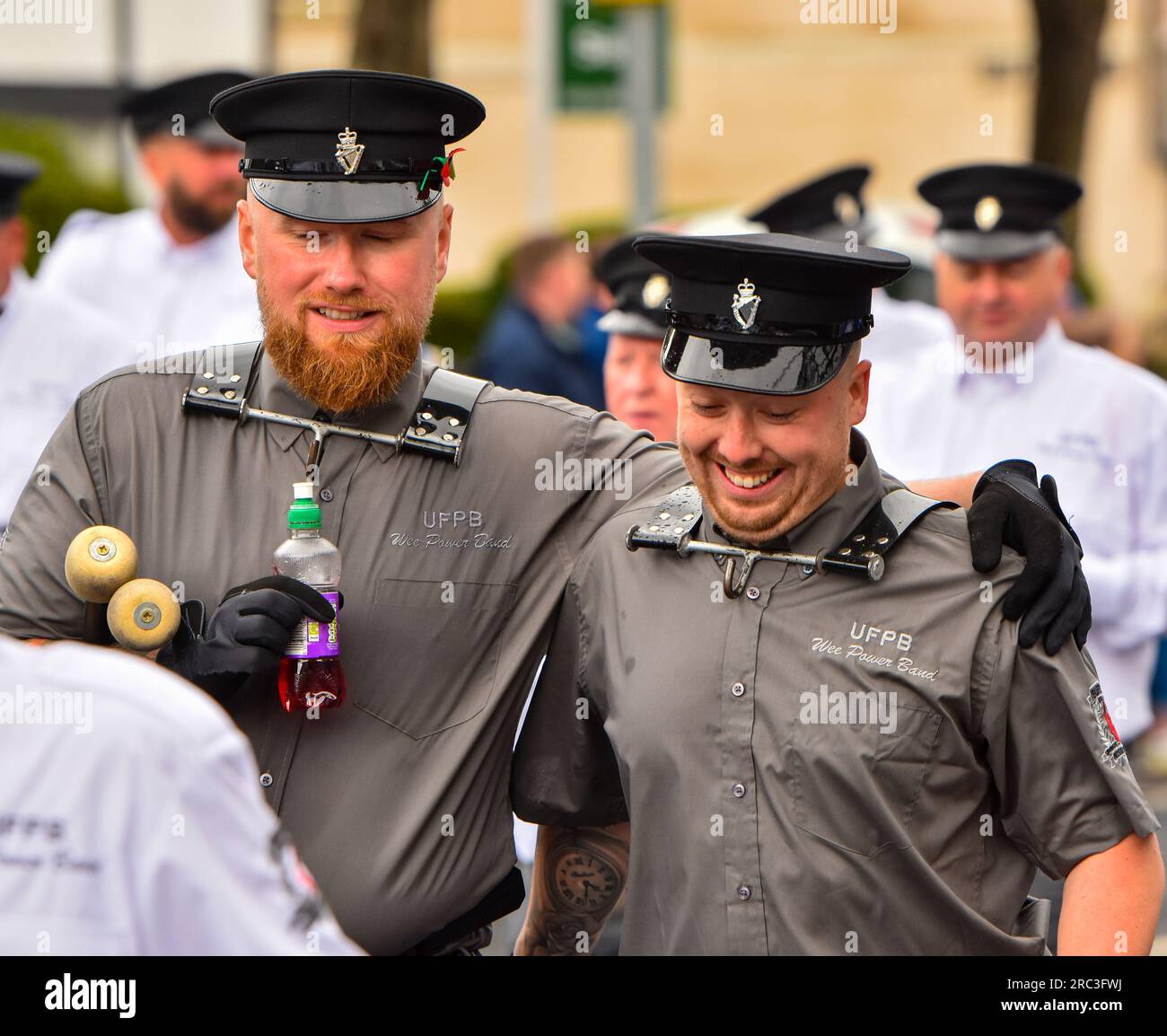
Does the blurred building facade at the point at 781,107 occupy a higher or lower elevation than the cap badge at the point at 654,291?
higher

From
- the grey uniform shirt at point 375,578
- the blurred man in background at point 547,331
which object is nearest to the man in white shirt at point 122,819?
the grey uniform shirt at point 375,578

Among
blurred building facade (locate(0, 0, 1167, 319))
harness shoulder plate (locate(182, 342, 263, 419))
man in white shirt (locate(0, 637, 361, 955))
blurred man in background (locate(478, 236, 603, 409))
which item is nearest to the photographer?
man in white shirt (locate(0, 637, 361, 955))

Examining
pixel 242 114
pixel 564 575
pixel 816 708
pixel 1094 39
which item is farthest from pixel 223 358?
pixel 1094 39

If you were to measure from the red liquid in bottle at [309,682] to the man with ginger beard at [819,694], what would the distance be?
498mm

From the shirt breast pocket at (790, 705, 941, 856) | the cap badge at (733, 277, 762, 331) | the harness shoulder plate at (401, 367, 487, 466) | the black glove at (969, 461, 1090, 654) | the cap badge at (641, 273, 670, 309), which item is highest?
the cap badge at (733, 277, 762, 331)

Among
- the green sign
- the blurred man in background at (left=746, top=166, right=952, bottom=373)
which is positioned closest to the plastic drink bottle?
the blurred man in background at (left=746, top=166, right=952, bottom=373)

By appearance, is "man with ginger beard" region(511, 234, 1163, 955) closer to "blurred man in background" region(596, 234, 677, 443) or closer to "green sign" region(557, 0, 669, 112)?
"blurred man in background" region(596, 234, 677, 443)

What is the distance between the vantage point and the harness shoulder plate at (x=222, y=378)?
11.7ft

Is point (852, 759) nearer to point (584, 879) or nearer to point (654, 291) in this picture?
point (584, 879)

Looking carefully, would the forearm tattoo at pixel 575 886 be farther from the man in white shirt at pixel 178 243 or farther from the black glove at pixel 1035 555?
the man in white shirt at pixel 178 243

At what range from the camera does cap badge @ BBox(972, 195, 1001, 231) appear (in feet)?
20.7

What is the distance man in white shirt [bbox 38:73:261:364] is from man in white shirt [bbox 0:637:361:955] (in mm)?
5071
